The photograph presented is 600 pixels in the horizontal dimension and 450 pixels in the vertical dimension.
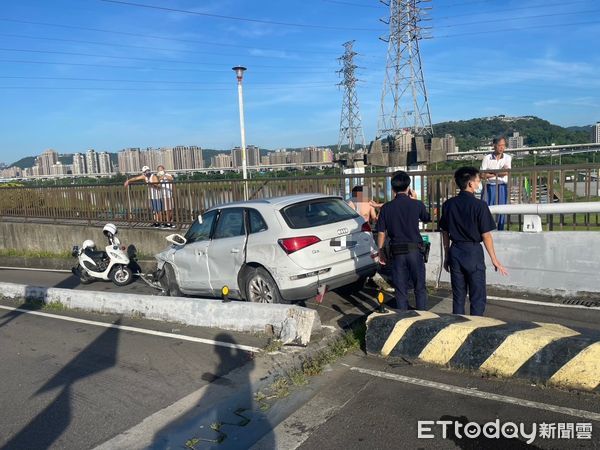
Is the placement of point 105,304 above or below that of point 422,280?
below

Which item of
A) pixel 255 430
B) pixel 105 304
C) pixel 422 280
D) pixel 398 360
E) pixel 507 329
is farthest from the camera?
pixel 105 304

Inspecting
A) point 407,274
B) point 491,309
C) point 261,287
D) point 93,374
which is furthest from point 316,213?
point 93,374

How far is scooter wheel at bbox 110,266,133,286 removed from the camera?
11.5 meters

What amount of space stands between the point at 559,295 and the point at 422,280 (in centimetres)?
263

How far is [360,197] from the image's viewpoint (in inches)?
329

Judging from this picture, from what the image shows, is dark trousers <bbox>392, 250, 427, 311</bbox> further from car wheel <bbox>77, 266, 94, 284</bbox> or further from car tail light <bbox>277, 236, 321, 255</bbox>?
car wheel <bbox>77, 266, 94, 284</bbox>

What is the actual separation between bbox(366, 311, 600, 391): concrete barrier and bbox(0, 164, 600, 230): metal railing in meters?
3.60

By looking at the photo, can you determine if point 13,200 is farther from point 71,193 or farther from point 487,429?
point 487,429

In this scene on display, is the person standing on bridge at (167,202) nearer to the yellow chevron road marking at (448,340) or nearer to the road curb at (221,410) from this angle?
the road curb at (221,410)

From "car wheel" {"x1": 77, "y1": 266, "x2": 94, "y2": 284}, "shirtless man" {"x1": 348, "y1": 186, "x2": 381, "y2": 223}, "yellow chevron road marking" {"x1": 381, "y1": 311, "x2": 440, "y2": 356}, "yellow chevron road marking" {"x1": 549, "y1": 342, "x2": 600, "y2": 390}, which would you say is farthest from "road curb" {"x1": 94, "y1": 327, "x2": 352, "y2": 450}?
"car wheel" {"x1": 77, "y1": 266, "x2": 94, "y2": 284}

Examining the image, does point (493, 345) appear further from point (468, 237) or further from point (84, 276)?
point (84, 276)

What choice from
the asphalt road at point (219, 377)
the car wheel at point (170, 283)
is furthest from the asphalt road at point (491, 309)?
the car wheel at point (170, 283)

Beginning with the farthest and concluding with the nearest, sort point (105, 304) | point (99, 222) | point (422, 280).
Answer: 1. point (99, 222)
2. point (105, 304)
3. point (422, 280)

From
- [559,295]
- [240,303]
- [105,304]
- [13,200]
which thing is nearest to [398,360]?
[240,303]
